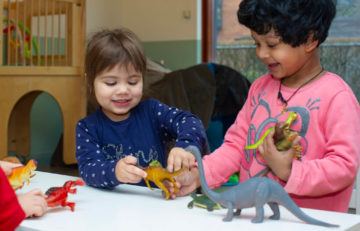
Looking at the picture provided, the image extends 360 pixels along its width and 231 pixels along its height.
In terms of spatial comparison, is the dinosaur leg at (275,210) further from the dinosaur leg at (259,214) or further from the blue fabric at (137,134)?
the blue fabric at (137,134)

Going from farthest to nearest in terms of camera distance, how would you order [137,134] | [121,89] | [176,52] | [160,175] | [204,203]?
[176,52]
[137,134]
[121,89]
[160,175]
[204,203]

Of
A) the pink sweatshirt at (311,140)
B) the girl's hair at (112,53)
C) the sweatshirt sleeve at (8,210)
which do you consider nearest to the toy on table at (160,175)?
the pink sweatshirt at (311,140)

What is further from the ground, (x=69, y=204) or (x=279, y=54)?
(x=279, y=54)

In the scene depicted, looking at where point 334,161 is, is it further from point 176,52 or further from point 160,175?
point 176,52

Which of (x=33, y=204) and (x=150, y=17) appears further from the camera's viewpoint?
(x=150, y=17)

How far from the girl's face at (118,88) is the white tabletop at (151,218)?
1.20 feet

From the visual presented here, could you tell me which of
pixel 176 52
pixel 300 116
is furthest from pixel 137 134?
pixel 176 52

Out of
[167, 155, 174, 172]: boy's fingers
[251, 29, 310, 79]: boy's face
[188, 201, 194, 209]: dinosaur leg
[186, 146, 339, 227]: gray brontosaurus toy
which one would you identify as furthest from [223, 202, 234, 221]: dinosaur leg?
[251, 29, 310, 79]: boy's face

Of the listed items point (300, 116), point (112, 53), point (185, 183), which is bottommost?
point (185, 183)

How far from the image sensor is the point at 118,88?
49.8 inches

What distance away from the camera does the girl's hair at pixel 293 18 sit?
990mm

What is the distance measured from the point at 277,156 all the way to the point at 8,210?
0.47 metres

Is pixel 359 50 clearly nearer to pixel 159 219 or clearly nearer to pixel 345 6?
pixel 345 6

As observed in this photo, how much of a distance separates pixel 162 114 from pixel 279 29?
49cm
